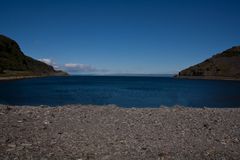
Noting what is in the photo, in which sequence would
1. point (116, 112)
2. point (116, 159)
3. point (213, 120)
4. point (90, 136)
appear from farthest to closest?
point (116, 112)
point (213, 120)
point (90, 136)
point (116, 159)

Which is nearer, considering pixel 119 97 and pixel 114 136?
pixel 114 136

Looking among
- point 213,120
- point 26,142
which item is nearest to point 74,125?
point 26,142

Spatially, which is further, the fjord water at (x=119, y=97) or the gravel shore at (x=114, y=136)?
the fjord water at (x=119, y=97)

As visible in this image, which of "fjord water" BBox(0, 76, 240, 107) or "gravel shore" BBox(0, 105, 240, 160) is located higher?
"gravel shore" BBox(0, 105, 240, 160)

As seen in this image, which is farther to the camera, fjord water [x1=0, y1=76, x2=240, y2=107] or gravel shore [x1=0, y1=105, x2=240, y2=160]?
fjord water [x1=0, y1=76, x2=240, y2=107]

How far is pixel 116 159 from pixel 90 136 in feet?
13.2

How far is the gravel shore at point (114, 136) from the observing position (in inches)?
507

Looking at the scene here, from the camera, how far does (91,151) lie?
13195 mm

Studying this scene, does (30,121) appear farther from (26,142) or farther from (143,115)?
(143,115)

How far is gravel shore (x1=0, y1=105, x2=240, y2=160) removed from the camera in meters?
12.9

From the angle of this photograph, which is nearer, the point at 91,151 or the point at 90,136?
the point at 91,151

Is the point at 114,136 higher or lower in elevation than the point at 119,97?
higher

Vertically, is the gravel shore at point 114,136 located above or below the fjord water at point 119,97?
above

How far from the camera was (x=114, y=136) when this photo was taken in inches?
639
